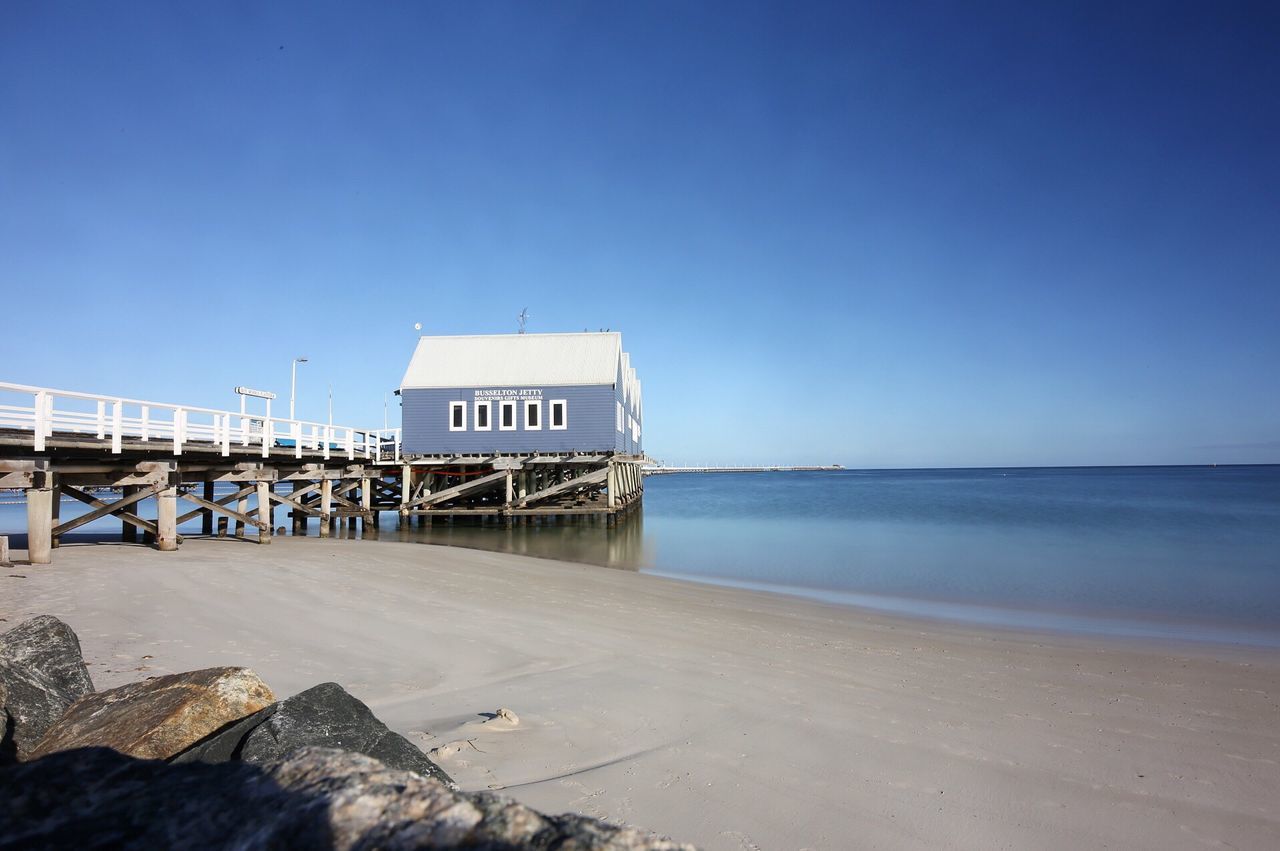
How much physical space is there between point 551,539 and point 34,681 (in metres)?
22.3

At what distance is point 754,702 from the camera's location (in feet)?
21.1

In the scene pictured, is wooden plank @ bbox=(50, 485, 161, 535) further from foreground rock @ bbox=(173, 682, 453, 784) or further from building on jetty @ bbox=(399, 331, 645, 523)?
building on jetty @ bbox=(399, 331, 645, 523)

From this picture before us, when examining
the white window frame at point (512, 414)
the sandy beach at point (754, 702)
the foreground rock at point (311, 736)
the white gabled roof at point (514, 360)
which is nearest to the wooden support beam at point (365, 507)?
the white gabled roof at point (514, 360)

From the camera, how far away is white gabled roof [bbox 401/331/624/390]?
30.6 m

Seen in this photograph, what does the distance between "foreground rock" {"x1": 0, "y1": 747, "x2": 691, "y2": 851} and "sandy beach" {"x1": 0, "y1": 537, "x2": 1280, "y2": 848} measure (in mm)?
2209

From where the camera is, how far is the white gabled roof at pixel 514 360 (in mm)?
30562

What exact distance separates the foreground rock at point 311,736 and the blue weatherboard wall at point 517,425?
26.4m

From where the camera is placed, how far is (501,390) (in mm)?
30328

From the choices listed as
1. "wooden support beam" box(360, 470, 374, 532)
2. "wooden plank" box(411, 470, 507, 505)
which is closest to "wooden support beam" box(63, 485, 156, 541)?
"wooden support beam" box(360, 470, 374, 532)

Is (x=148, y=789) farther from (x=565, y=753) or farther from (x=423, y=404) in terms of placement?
(x=423, y=404)

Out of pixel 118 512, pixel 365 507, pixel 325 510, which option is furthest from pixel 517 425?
pixel 118 512

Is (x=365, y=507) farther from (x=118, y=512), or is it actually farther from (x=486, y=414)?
(x=118, y=512)

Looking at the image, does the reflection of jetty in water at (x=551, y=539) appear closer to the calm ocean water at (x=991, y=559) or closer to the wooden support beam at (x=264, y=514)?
the calm ocean water at (x=991, y=559)

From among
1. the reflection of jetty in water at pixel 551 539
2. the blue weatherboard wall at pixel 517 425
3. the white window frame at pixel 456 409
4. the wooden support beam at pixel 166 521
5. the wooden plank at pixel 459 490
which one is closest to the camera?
the wooden support beam at pixel 166 521
